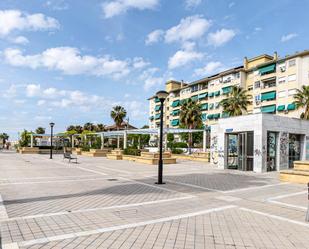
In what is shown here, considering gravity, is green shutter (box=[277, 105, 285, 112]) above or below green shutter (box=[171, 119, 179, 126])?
above

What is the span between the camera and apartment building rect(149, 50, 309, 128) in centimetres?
4662

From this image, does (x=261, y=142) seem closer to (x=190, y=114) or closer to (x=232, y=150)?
(x=232, y=150)

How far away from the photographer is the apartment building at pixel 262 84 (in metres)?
46.6

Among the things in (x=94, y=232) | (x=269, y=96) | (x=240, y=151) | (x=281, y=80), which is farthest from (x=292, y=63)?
(x=94, y=232)

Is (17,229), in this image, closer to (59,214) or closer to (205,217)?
(59,214)

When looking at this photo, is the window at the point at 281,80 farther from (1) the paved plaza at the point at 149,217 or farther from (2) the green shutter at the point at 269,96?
(1) the paved plaza at the point at 149,217

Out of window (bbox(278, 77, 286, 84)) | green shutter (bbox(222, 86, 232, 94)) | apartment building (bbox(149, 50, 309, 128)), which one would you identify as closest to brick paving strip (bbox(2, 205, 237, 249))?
apartment building (bbox(149, 50, 309, 128))

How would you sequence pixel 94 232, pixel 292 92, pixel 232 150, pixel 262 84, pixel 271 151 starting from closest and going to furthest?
pixel 94 232, pixel 271 151, pixel 232 150, pixel 292 92, pixel 262 84

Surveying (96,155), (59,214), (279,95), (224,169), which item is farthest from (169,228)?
(279,95)

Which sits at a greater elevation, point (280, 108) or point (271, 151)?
point (280, 108)

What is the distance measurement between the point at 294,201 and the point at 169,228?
5275 millimetres

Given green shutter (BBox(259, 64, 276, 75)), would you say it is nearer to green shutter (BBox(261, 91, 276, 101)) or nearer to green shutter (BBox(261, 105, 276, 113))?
green shutter (BBox(261, 91, 276, 101))

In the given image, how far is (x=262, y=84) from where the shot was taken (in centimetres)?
5347

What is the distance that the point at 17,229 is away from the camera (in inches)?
211
